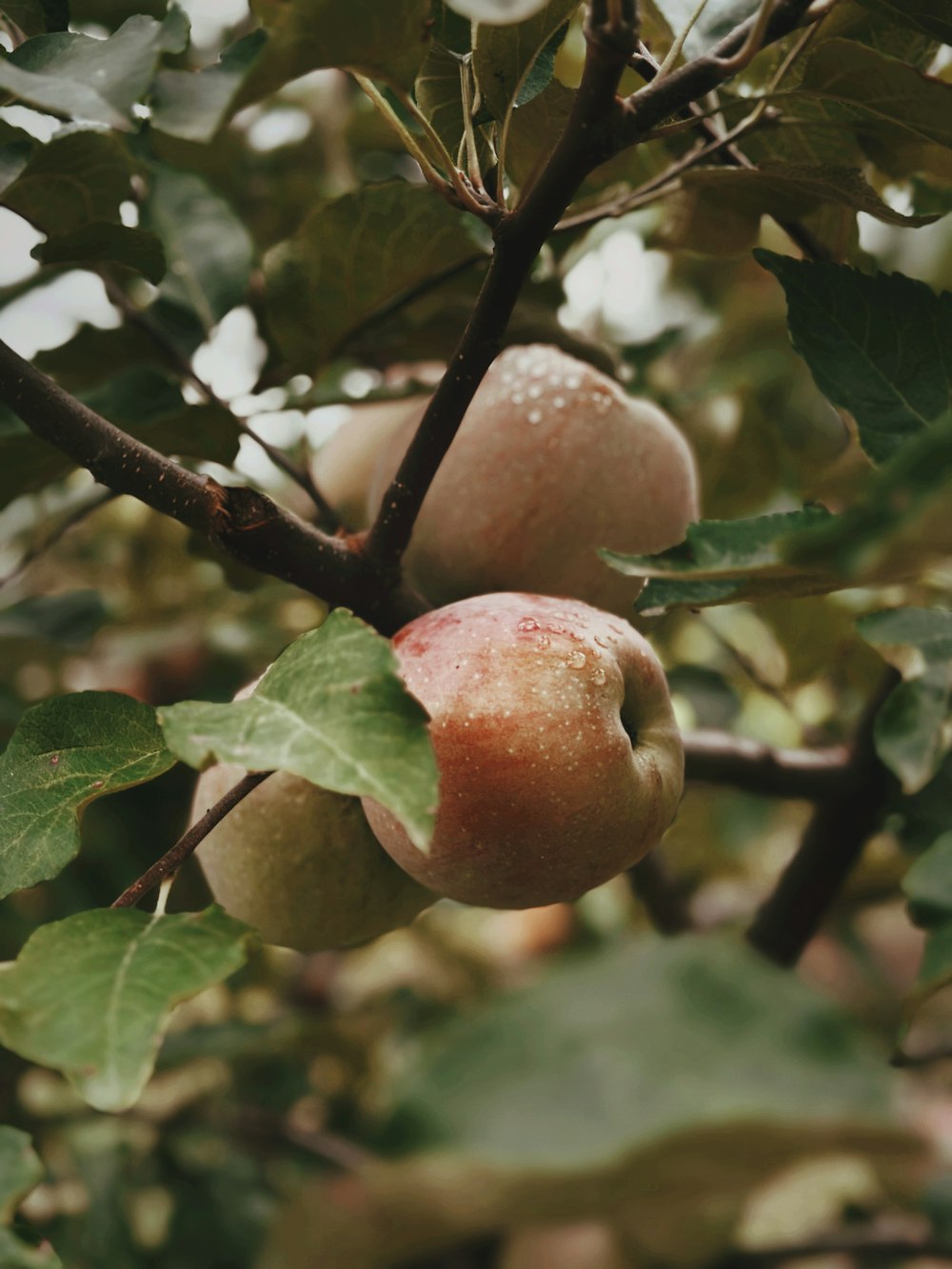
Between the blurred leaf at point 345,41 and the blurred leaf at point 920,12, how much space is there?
0.75 feet

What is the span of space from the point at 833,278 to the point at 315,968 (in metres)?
1.41

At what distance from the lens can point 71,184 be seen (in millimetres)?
652

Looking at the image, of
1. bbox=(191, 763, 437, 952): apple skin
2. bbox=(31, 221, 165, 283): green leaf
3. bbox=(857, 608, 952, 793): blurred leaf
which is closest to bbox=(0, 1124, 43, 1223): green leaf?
bbox=(191, 763, 437, 952): apple skin

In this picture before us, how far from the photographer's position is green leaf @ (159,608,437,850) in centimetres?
39

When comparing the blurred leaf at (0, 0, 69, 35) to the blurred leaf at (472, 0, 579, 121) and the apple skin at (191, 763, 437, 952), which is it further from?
the apple skin at (191, 763, 437, 952)

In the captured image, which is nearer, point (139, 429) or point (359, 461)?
point (139, 429)

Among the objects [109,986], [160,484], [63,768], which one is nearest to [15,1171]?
[109,986]

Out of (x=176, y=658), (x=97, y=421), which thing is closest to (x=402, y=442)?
(x=97, y=421)

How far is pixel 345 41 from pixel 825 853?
29.4 inches

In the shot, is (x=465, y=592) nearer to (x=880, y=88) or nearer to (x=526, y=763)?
(x=526, y=763)

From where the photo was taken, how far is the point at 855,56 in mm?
533

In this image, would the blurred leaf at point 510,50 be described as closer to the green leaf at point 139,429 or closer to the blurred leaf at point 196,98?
the blurred leaf at point 196,98

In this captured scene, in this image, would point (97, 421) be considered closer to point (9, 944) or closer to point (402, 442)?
point (402, 442)

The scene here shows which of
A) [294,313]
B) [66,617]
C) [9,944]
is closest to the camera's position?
[294,313]
